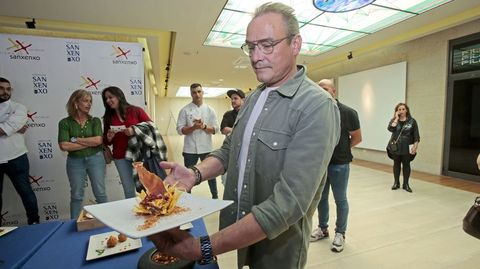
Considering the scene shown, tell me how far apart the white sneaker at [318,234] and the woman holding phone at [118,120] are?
2.02 meters

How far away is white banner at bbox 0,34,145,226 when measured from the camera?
9.29 feet

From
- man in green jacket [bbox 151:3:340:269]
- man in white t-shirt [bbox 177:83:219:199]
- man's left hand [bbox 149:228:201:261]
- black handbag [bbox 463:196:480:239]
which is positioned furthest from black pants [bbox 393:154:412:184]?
man's left hand [bbox 149:228:201:261]

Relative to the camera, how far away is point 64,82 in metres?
2.99

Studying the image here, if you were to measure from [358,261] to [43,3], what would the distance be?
477 centimetres

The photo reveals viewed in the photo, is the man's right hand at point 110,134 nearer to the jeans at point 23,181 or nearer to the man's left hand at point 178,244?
the jeans at point 23,181

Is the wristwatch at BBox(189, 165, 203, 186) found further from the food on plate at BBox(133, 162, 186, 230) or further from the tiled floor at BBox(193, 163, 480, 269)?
the tiled floor at BBox(193, 163, 480, 269)

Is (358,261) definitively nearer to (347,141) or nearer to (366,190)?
(347,141)

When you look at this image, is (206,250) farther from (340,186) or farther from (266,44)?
(340,186)

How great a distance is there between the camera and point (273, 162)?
82 cm

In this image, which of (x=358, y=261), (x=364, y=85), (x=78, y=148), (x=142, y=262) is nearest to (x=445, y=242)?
(x=358, y=261)

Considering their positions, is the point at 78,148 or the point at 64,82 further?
the point at 64,82

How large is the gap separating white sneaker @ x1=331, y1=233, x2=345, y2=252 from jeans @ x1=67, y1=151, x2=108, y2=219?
95.0 inches

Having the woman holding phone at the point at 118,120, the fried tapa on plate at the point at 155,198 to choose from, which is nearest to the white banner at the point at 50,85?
the woman holding phone at the point at 118,120

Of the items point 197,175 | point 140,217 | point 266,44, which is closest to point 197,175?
point 197,175
